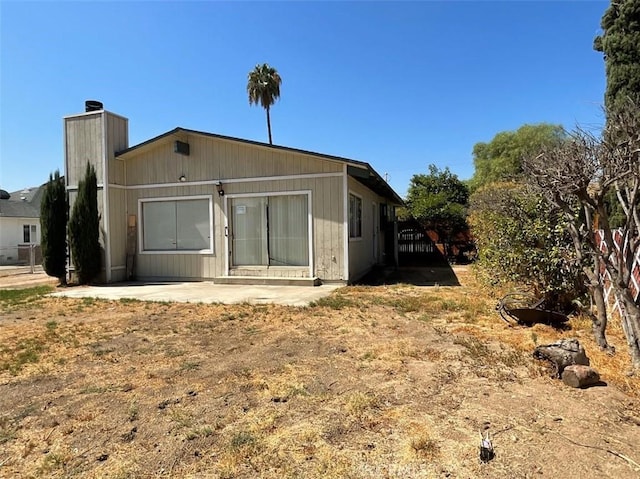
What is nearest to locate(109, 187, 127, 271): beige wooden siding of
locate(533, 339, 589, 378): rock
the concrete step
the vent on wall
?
the vent on wall

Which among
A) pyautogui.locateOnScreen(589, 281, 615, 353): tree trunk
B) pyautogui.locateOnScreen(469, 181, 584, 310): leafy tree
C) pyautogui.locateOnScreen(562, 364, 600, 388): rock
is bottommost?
pyautogui.locateOnScreen(562, 364, 600, 388): rock

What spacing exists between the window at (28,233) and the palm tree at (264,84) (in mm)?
15715

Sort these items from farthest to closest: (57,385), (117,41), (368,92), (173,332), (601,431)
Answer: (368,92) < (117,41) < (173,332) < (57,385) < (601,431)

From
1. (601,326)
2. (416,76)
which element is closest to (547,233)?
(601,326)

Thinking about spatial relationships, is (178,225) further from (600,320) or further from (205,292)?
(600,320)

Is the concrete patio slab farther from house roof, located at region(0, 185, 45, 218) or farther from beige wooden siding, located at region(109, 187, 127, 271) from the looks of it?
house roof, located at region(0, 185, 45, 218)

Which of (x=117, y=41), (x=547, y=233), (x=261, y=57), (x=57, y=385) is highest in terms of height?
(x=261, y=57)

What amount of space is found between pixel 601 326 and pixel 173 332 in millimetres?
4932

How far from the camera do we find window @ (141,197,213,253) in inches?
407

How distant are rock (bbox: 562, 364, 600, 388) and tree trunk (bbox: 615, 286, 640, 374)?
61 cm

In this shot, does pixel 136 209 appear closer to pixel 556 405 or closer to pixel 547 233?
pixel 547 233

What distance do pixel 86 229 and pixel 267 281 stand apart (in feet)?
16.2

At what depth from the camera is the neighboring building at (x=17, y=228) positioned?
69.4 ft

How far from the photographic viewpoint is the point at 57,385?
3311 millimetres
